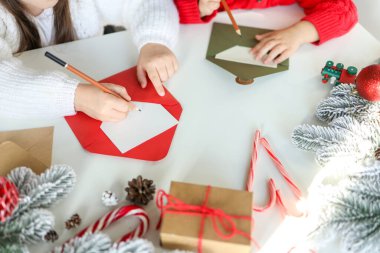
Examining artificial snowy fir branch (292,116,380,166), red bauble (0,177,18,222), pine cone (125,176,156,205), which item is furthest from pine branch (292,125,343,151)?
red bauble (0,177,18,222)

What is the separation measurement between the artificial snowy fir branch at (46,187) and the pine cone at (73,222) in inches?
1.6

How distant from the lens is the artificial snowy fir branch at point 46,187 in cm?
59

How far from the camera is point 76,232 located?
0.61 m

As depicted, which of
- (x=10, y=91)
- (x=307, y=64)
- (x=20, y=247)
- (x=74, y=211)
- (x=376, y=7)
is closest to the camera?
(x=20, y=247)

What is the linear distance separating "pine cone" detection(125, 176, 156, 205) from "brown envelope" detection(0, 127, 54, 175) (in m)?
0.17

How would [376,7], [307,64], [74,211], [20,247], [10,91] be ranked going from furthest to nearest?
[376,7] < [307,64] < [10,91] < [74,211] < [20,247]

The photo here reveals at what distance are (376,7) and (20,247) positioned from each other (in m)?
1.34

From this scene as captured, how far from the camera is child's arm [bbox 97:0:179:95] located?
33.1 inches

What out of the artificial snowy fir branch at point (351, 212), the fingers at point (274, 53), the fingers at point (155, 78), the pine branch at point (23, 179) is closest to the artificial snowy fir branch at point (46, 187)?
the pine branch at point (23, 179)

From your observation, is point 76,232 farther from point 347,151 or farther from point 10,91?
point 347,151

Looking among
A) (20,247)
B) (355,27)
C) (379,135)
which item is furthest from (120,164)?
(355,27)

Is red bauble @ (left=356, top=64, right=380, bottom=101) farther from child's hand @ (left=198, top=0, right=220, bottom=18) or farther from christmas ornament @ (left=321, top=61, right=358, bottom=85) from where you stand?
child's hand @ (left=198, top=0, right=220, bottom=18)

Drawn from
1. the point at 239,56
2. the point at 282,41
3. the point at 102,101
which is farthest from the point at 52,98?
the point at 282,41

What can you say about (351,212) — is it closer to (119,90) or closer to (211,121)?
(211,121)
